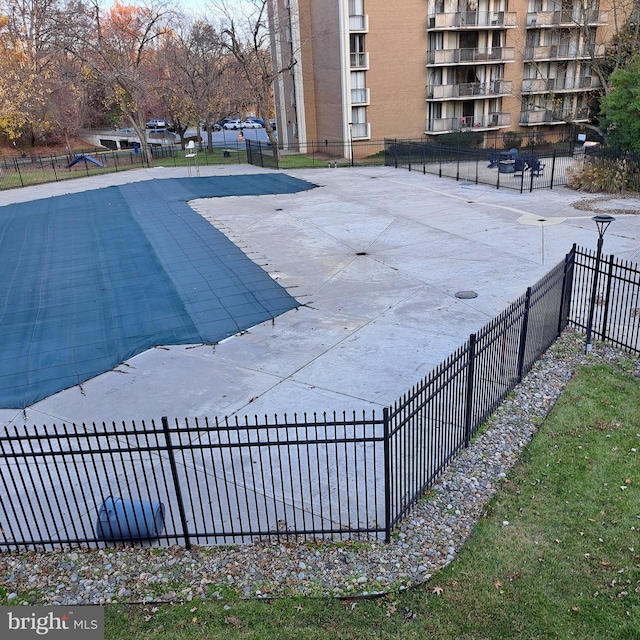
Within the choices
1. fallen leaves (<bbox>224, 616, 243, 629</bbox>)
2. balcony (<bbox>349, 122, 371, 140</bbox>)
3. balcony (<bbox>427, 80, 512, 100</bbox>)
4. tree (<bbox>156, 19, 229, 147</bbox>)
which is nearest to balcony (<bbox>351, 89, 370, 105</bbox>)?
balcony (<bbox>349, 122, 371, 140</bbox>)

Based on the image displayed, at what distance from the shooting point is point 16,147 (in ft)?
204

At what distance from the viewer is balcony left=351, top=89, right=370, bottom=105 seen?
3897 cm

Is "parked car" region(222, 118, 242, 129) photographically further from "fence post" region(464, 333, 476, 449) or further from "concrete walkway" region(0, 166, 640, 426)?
"fence post" region(464, 333, 476, 449)

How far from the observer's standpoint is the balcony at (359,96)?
39.0 meters

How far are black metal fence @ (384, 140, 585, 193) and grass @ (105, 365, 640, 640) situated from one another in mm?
20389

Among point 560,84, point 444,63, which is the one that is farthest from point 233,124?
point 560,84

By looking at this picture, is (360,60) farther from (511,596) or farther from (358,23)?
(511,596)

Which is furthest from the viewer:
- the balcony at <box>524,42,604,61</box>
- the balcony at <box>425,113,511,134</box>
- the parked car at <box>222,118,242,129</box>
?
the parked car at <box>222,118,242,129</box>

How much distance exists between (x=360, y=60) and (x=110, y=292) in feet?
101

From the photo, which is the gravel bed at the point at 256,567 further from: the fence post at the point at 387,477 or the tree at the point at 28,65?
the tree at the point at 28,65

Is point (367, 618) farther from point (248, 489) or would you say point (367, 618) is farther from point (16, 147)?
point (16, 147)

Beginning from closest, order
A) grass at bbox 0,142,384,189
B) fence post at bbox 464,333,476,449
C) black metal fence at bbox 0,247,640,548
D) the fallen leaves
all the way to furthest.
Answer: the fallen leaves → black metal fence at bbox 0,247,640,548 → fence post at bbox 464,333,476,449 → grass at bbox 0,142,384,189

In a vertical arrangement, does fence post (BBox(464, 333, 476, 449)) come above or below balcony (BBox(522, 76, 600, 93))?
below

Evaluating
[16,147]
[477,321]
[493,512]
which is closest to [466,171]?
[477,321]
